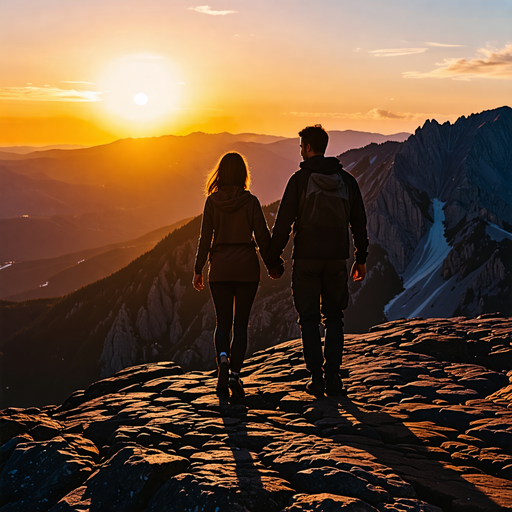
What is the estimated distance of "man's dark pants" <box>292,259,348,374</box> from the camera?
8586mm

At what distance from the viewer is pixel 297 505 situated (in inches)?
198

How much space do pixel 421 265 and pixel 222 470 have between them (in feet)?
387

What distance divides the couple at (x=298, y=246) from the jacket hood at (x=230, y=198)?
0.02 meters

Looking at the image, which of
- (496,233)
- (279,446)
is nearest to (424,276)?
(496,233)

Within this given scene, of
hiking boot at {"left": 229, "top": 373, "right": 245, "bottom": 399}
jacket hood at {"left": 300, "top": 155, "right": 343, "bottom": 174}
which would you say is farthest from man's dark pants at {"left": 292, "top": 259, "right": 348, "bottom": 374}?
jacket hood at {"left": 300, "top": 155, "right": 343, "bottom": 174}

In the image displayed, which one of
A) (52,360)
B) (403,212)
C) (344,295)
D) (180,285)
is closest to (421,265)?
(403,212)

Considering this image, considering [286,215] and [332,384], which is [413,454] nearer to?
[332,384]

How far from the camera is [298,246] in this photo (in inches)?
335

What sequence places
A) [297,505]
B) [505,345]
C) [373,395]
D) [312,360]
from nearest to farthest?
[297,505], [312,360], [373,395], [505,345]

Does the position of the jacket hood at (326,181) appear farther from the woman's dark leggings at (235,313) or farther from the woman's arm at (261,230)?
the woman's dark leggings at (235,313)

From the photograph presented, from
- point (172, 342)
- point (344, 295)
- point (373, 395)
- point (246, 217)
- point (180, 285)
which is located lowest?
point (172, 342)

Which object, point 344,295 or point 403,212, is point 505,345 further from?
point 403,212

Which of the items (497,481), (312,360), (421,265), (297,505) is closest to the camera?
(297,505)

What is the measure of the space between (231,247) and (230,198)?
0.86 metres
